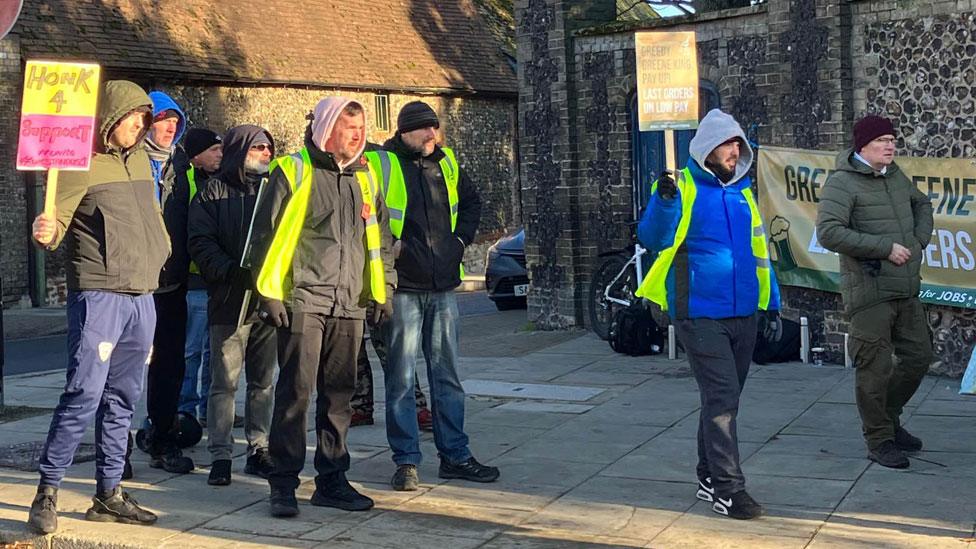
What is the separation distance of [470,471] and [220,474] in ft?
4.71

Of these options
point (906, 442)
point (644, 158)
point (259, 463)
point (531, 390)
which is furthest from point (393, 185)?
point (644, 158)

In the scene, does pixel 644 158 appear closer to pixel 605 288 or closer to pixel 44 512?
pixel 605 288

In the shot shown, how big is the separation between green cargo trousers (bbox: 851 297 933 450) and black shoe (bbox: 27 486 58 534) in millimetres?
4565

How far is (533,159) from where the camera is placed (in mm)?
15234

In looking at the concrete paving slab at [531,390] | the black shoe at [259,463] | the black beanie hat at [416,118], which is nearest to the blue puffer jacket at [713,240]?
the black beanie hat at [416,118]

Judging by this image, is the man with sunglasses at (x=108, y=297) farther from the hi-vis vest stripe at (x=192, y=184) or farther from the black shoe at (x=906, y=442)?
the black shoe at (x=906, y=442)

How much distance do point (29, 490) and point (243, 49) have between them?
2179cm

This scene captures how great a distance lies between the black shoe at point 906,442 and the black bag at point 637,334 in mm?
4780

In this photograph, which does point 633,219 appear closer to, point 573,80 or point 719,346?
point 573,80

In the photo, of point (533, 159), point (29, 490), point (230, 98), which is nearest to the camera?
point (29, 490)

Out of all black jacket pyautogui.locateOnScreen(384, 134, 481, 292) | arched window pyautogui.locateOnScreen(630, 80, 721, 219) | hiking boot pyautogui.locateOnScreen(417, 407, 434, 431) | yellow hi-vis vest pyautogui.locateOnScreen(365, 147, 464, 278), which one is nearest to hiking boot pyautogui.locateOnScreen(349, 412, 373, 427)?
hiking boot pyautogui.locateOnScreen(417, 407, 434, 431)

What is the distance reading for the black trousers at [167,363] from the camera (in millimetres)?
8328

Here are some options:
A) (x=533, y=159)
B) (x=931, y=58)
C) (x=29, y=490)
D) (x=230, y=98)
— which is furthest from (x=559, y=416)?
(x=230, y=98)

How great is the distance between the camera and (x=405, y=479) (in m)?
7.55
